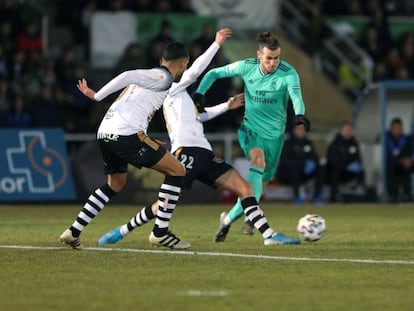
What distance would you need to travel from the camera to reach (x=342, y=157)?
2573cm

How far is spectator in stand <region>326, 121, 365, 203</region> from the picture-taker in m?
25.6

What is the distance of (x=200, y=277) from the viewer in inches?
447

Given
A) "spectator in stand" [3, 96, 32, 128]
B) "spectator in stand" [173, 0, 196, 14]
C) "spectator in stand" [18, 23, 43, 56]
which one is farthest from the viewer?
"spectator in stand" [173, 0, 196, 14]

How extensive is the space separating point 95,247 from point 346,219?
22.0ft

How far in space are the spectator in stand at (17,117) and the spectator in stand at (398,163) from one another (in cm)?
702

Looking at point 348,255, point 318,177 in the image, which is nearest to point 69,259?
point 348,255

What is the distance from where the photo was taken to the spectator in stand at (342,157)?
84.1 ft

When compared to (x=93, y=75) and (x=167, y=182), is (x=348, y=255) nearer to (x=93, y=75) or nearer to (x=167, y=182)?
(x=167, y=182)

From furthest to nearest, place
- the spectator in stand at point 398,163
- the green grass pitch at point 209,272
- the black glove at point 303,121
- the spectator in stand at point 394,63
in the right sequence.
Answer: the spectator in stand at point 394,63, the spectator in stand at point 398,163, the black glove at point 303,121, the green grass pitch at point 209,272

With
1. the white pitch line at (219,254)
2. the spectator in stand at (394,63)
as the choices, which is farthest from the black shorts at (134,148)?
the spectator in stand at (394,63)

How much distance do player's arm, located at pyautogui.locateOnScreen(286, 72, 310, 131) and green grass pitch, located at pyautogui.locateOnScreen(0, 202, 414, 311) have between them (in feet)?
4.48

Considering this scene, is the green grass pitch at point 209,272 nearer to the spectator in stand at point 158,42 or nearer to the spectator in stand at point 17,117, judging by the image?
the spectator in stand at point 17,117

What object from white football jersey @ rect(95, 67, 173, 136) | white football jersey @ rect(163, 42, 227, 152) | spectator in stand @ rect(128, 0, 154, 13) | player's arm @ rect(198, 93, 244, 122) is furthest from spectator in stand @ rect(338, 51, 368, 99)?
white football jersey @ rect(95, 67, 173, 136)

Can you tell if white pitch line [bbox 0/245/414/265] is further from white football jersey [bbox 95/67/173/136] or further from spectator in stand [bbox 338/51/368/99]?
spectator in stand [bbox 338/51/368/99]
